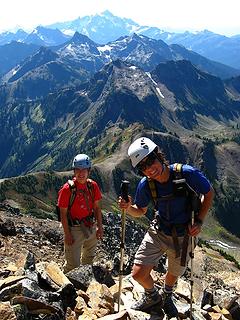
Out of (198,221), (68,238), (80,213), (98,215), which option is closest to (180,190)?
(198,221)

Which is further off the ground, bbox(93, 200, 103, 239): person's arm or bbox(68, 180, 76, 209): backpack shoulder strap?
bbox(68, 180, 76, 209): backpack shoulder strap

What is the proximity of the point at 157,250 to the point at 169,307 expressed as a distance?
1934 millimetres

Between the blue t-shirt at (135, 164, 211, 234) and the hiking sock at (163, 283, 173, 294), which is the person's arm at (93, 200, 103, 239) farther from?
the hiking sock at (163, 283, 173, 294)

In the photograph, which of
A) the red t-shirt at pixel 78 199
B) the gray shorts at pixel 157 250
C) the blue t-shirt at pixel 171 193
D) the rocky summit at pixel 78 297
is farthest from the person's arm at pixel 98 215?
the blue t-shirt at pixel 171 193

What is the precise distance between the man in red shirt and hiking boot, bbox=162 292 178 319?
12.6ft

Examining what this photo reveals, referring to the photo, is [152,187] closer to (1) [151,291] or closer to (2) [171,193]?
(2) [171,193]

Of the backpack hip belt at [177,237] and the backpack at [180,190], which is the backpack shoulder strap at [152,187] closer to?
the backpack at [180,190]

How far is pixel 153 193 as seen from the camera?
11.6 metres

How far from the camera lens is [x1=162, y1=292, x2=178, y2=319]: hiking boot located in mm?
12734

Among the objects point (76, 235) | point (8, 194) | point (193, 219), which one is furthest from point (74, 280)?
point (8, 194)

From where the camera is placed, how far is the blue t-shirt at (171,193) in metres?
11.3

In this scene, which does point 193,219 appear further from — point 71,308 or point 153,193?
point 71,308

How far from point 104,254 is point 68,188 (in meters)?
16.5

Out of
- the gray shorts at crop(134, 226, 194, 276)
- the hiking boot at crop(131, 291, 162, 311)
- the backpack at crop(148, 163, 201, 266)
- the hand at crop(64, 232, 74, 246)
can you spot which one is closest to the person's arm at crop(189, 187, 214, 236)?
the backpack at crop(148, 163, 201, 266)
